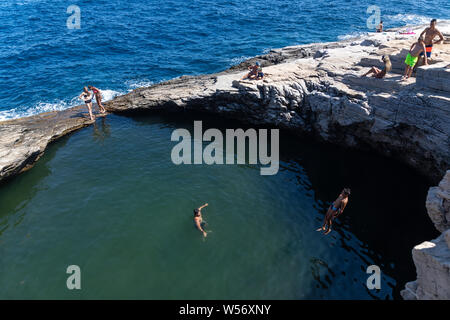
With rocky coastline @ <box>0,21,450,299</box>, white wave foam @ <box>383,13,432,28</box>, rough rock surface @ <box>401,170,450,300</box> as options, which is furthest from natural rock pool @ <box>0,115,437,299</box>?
white wave foam @ <box>383,13,432,28</box>

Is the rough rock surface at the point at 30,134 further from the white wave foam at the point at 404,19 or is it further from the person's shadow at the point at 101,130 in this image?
the white wave foam at the point at 404,19

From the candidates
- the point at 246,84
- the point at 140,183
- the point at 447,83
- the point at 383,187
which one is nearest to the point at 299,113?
the point at 246,84

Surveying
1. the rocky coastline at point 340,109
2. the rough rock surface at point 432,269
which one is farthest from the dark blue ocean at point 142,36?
the rough rock surface at point 432,269

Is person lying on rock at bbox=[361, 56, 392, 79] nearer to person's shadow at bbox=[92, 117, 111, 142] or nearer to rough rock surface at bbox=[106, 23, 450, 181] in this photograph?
rough rock surface at bbox=[106, 23, 450, 181]

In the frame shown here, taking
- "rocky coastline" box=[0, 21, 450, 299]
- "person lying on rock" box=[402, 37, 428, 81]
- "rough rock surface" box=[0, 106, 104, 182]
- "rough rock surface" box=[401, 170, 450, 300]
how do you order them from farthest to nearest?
"rough rock surface" box=[0, 106, 104, 182], "person lying on rock" box=[402, 37, 428, 81], "rocky coastline" box=[0, 21, 450, 299], "rough rock surface" box=[401, 170, 450, 300]

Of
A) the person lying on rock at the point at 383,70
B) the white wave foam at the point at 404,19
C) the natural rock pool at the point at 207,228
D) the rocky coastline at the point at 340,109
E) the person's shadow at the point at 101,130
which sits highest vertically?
the white wave foam at the point at 404,19

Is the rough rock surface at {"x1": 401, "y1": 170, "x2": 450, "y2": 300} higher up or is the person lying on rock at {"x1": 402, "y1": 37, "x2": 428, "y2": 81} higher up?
the person lying on rock at {"x1": 402, "y1": 37, "x2": 428, "y2": 81}

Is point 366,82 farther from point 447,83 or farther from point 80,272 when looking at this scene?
point 80,272

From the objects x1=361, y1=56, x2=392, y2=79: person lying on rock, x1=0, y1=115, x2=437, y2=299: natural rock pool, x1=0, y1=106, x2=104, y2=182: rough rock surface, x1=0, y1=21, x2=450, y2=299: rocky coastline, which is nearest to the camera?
x1=0, y1=115, x2=437, y2=299: natural rock pool
